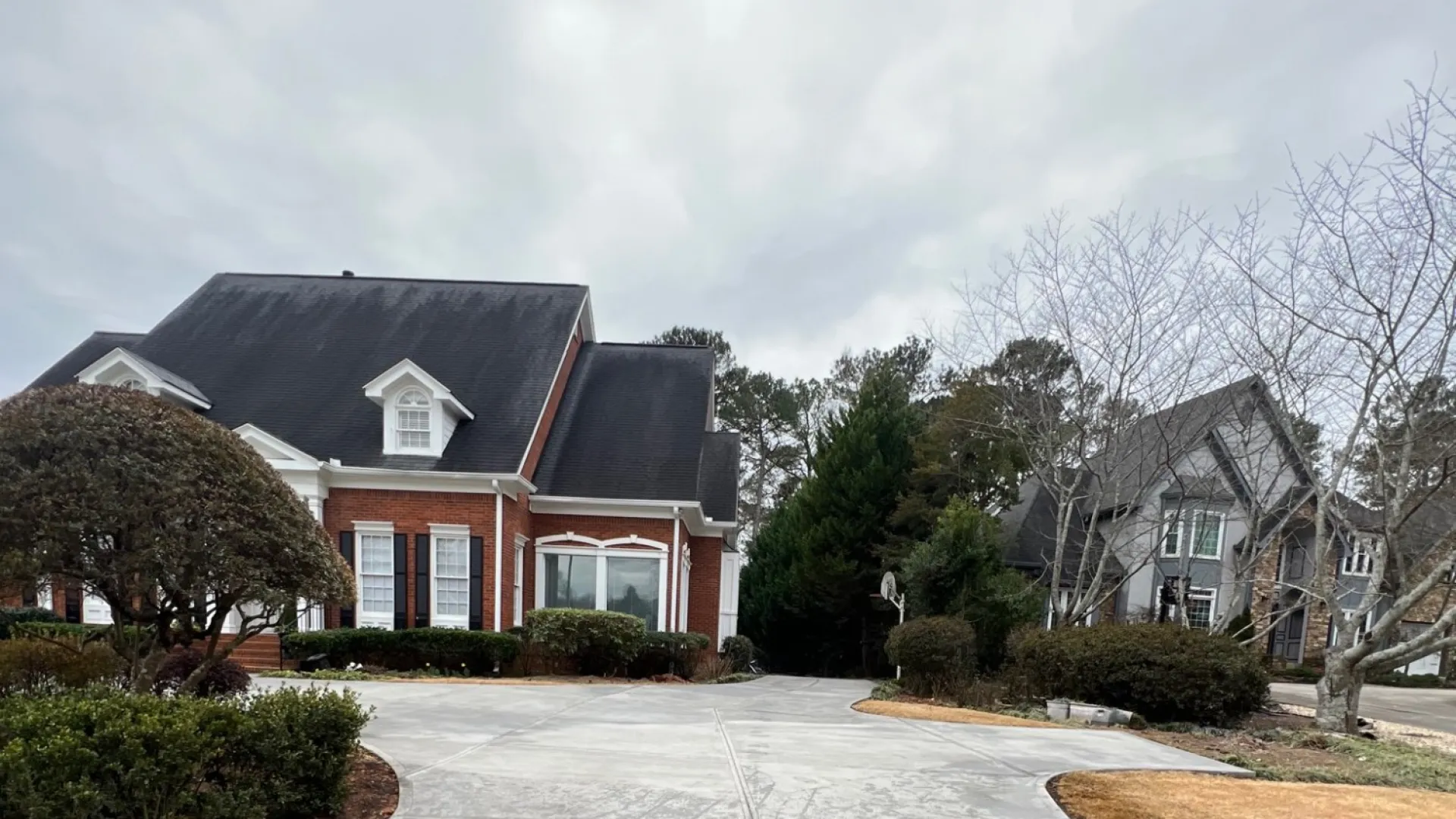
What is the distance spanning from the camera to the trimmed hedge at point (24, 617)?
12.0m

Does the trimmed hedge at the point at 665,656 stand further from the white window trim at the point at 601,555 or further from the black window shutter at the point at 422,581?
the black window shutter at the point at 422,581

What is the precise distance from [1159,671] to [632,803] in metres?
7.83

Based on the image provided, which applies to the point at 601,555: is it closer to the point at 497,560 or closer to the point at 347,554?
the point at 497,560

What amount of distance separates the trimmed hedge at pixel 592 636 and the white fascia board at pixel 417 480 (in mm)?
2627

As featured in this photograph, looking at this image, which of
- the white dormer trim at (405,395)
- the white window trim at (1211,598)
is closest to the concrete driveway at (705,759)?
the white dormer trim at (405,395)

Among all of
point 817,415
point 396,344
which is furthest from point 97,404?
point 817,415

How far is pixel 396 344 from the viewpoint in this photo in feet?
56.4

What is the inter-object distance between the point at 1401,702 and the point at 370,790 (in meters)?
25.3

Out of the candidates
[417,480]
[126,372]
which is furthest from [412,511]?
[126,372]

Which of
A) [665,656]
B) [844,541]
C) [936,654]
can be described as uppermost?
[844,541]

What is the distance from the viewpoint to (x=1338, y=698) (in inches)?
389

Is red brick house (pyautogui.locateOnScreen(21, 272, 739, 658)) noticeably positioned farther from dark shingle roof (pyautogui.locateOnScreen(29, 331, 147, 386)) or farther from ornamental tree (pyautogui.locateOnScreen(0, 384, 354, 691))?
ornamental tree (pyautogui.locateOnScreen(0, 384, 354, 691))

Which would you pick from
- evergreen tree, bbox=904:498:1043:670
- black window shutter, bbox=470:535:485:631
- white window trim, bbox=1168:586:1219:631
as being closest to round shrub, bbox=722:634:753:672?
evergreen tree, bbox=904:498:1043:670

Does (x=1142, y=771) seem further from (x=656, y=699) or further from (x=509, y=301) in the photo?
(x=509, y=301)
